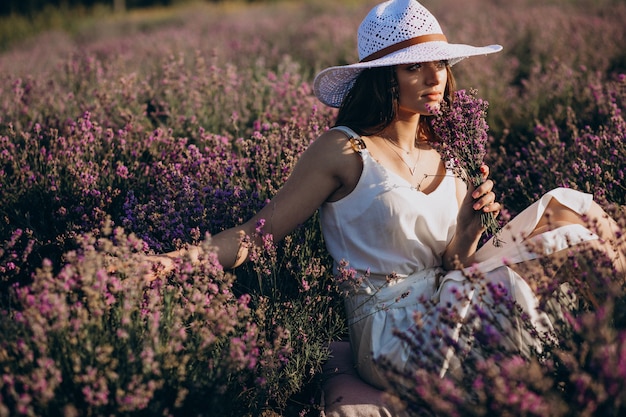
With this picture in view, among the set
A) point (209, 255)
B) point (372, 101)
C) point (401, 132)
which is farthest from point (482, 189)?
point (209, 255)

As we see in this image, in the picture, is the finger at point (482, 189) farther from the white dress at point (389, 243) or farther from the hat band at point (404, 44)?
the hat band at point (404, 44)

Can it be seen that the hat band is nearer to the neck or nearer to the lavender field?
the neck

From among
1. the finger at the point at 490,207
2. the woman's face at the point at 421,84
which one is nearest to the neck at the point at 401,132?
the woman's face at the point at 421,84

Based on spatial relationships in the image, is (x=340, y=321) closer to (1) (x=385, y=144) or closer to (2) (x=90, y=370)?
(1) (x=385, y=144)

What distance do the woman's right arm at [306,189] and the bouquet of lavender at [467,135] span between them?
37 cm

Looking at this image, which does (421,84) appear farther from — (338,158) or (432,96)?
(338,158)

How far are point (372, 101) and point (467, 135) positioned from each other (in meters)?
0.42

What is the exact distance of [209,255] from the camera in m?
2.34

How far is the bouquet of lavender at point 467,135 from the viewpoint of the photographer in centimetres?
264

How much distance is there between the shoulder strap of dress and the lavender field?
1.65ft

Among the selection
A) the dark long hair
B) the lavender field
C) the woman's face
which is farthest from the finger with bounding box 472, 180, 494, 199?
the dark long hair

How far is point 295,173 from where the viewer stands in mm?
2699

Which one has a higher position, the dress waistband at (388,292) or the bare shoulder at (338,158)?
the bare shoulder at (338,158)

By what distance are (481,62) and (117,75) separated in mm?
3146
